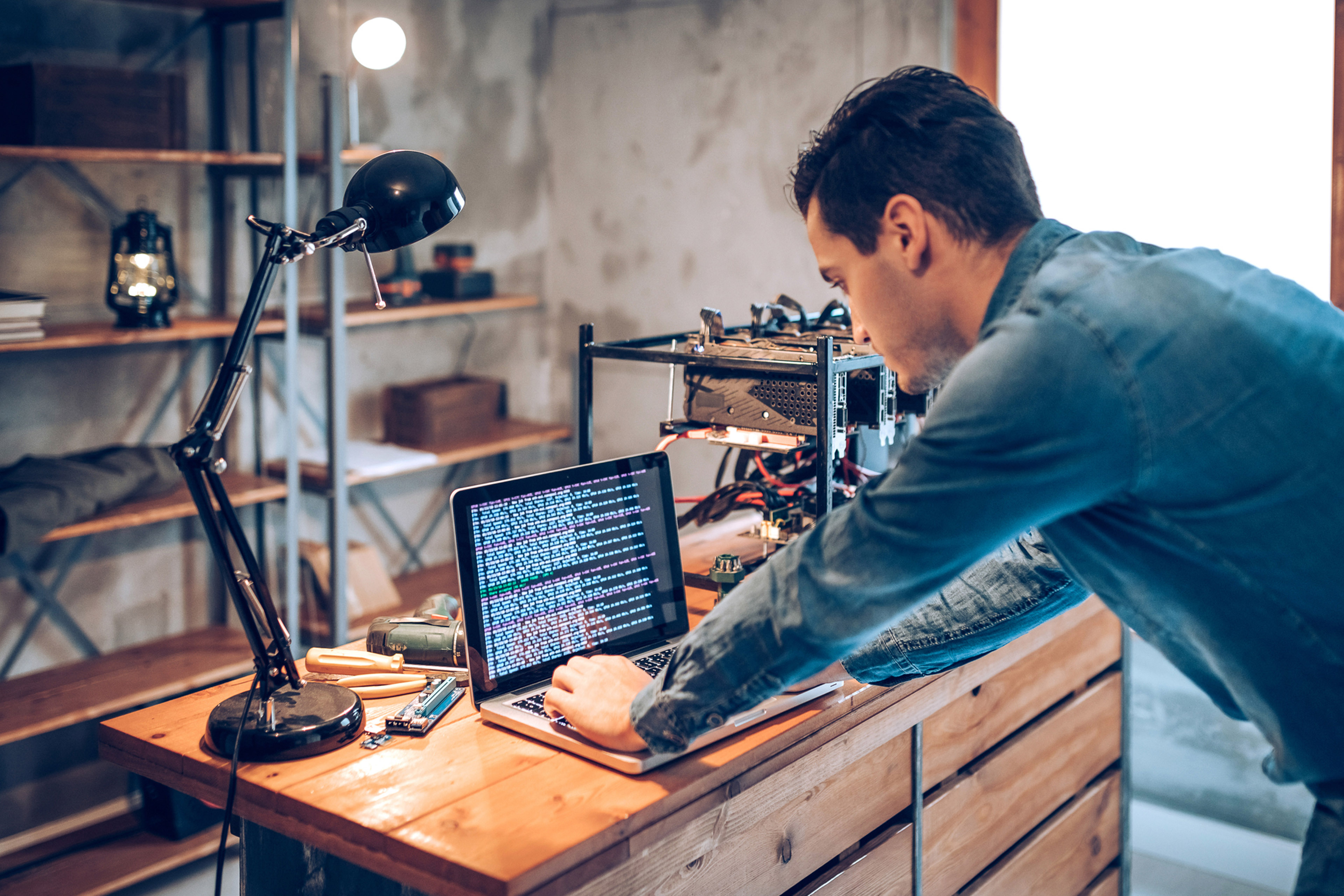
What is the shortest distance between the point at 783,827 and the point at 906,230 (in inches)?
31.9

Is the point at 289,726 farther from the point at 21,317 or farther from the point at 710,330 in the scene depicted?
the point at 21,317

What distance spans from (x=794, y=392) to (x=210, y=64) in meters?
2.28

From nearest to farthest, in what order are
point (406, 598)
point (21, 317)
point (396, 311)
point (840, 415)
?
point (840, 415) → point (21, 317) → point (396, 311) → point (406, 598)

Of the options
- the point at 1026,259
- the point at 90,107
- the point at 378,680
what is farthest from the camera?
the point at 90,107

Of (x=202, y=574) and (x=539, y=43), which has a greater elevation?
(x=539, y=43)

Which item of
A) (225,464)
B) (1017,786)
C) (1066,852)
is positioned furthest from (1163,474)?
(1066,852)

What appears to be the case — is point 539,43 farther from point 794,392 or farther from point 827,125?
point 827,125

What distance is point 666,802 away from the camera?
126cm

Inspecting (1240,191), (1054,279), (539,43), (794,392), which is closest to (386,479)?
(539,43)

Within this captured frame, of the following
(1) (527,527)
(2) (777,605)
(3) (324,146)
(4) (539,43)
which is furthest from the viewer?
(4) (539,43)

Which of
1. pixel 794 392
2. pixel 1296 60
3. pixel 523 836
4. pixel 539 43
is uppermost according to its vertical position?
pixel 539 43

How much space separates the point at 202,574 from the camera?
343cm

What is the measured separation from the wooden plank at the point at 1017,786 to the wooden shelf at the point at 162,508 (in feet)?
6.09

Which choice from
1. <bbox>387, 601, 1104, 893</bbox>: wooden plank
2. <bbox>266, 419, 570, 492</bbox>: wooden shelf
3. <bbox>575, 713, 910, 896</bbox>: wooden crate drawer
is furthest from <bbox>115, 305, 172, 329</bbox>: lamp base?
<bbox>575, 713, 910, 896</bbox>: wooden crate drawer
